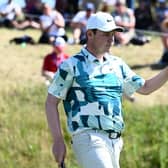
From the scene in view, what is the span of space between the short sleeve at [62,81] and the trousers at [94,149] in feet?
1.05

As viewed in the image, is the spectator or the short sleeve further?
the spectator

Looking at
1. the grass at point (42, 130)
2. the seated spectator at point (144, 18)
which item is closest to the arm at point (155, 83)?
the grass at point (42, 130)

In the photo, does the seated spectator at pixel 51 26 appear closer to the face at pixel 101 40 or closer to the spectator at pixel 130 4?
the spectator at pixel 130 4

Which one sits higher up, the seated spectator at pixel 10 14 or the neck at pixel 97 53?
the neck at pixel 97 53

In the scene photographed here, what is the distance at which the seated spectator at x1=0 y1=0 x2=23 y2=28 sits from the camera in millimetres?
19250

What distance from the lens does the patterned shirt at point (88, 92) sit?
211 inches

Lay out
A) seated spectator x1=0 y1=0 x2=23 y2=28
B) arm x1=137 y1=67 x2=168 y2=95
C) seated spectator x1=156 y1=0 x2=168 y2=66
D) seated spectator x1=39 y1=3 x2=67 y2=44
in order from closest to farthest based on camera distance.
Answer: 1. arm x1=137 y1=67 x2=168 y2=95
2. seated spectator x1=156 y1=0 x2=168 y2=66
3. seated spectator x1=39 y1=3 x2=67 y2=44
4. seated spectator x1=0 y1=0 x2=23 y2=28

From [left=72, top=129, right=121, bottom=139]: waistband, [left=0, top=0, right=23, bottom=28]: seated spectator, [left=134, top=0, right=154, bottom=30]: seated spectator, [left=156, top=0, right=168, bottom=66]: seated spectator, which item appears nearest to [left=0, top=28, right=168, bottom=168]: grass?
[left=156, top=0, right=168, bottom=66]: seated spectator

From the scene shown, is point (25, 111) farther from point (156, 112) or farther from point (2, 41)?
point (2, 41)

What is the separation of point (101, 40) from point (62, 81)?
401mm

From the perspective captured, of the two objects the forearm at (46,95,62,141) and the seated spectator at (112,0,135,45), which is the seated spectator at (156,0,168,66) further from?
the forearm at (46,95,62,141)

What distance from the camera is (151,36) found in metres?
17.9

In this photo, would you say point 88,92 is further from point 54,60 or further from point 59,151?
point 54,60

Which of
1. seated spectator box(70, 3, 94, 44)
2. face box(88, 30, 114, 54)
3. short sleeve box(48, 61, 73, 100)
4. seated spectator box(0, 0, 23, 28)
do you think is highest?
face box(88, 30, 114, 54)
